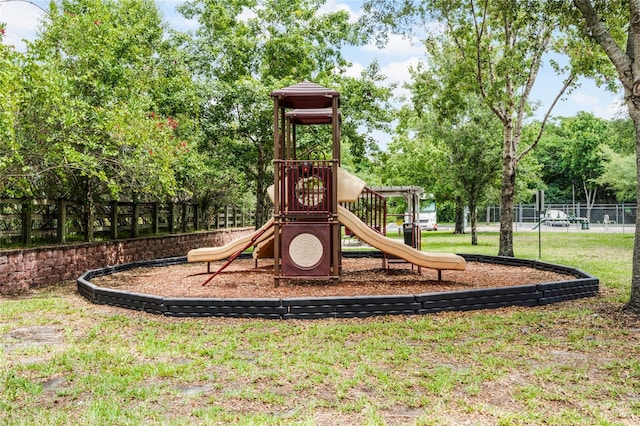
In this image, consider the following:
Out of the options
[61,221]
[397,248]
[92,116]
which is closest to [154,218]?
[61,221]

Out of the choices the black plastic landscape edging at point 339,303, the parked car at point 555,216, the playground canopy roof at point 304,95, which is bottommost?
the black plastic landscape edging at point 339,303

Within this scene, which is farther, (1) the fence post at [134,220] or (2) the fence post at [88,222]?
(1) the fence post at [134,220]

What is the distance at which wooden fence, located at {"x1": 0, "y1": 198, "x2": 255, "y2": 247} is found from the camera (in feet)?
34.7

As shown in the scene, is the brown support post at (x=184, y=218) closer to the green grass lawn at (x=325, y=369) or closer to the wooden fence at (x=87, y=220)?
the wooden fence at (x=87, y=220)

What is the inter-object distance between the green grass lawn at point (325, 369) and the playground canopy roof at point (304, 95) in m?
4.70

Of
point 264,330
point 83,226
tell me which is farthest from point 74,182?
point 264,330

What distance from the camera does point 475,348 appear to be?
5.44 meters

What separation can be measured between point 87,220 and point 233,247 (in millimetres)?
4472

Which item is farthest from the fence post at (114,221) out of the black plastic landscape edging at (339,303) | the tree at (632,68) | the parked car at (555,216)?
the parked car at (555,216)

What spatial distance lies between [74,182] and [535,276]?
10.9 m

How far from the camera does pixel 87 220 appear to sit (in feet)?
41.4

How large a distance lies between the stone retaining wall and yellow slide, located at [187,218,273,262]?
9.61 feet

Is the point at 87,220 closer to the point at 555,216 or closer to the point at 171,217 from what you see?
the point at 171,217

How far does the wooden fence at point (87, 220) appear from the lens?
10.6 metres
